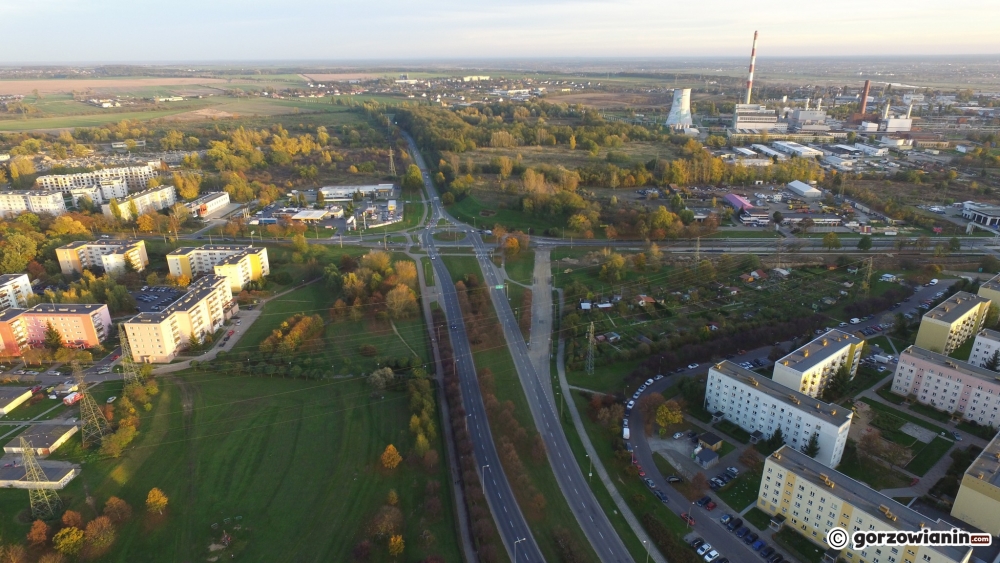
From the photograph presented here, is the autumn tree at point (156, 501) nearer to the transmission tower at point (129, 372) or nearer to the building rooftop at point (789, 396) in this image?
the transmission tower at point (129, 372)

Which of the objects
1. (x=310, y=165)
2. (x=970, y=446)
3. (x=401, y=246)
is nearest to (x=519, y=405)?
(x=970, y=446)

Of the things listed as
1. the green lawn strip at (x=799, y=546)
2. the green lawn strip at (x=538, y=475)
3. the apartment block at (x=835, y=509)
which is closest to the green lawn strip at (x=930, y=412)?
the apartment block at (x=835, y=509)

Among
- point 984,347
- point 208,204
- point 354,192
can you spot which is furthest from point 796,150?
point 208,204

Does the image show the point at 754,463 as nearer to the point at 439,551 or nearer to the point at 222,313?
the point at 439,551

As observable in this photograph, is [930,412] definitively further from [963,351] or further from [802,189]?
[802,189]

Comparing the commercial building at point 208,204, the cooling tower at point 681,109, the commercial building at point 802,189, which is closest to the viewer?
the commercial building at point 208,204

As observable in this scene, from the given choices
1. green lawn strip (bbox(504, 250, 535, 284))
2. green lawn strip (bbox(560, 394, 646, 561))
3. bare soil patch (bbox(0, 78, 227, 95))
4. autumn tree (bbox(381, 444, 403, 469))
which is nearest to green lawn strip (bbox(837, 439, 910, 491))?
green lawn strip (bbox(560, 394, 646, 561))
